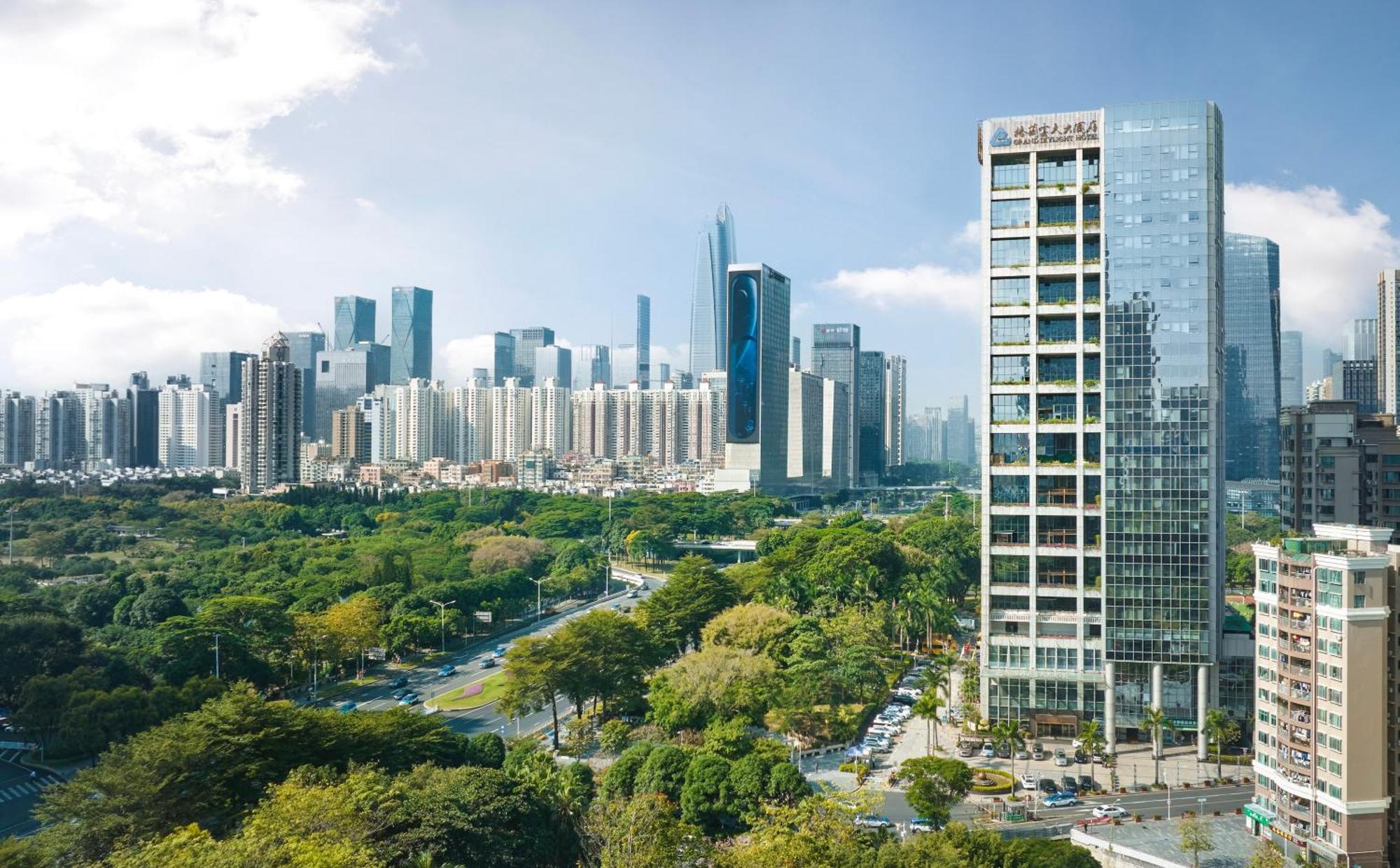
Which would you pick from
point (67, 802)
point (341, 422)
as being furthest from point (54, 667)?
point (341, 422)

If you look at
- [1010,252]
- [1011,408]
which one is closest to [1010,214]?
[1010,252]

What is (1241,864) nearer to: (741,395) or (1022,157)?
(1022,157)

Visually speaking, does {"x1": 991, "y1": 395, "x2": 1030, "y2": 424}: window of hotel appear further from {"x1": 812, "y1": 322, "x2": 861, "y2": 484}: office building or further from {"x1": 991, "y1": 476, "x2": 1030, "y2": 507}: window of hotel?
{"x1": 812, "y1": 322, "x2": 861, "y2": 484}: office building

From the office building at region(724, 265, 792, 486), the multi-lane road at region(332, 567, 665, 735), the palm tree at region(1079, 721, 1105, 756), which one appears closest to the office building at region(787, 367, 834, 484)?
the office building at region(724, 265, 792, 486)

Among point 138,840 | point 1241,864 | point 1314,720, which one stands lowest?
point 1241,864

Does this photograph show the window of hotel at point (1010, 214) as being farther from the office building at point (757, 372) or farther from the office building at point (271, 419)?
the office building at point (271, 419)

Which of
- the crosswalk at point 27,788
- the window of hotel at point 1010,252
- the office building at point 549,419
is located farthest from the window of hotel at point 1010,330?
the office building at point 549,419

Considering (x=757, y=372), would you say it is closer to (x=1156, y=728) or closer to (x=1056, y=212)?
(x=1056, y=212)
